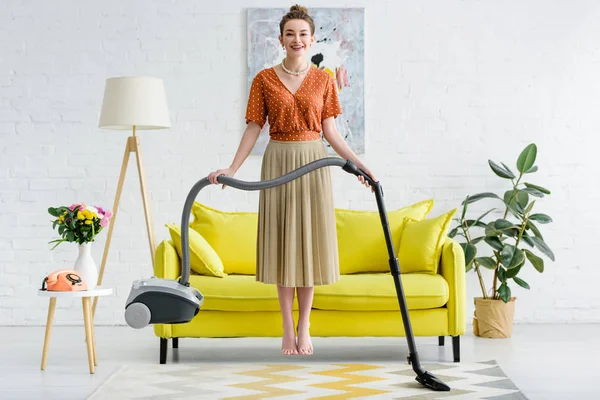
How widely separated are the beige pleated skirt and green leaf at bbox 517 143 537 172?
2.22 meters

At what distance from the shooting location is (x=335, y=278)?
3672 millimetres

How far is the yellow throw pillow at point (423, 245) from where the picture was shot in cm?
459

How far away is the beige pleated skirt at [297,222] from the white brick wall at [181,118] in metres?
2.15

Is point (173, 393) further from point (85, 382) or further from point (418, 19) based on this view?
point (418, 19)

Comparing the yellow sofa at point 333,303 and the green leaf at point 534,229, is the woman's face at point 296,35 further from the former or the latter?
the green leaf at point 534,229

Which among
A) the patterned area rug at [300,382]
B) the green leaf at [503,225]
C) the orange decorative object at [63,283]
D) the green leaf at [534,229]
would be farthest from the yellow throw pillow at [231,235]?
the green leaf at [534,229]

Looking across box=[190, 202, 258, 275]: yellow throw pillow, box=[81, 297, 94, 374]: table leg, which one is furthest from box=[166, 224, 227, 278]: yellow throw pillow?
box=[81, 297, 94, 374]: table leg

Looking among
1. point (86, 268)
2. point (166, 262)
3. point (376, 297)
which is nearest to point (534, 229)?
point (376, 297)

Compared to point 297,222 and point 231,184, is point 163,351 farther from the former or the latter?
point 231,184

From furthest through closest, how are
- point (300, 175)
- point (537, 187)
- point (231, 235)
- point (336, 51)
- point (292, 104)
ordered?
point (336, 51) < point (537, 187) < point (231, 235) < point (292, 104) < point (300, 175)

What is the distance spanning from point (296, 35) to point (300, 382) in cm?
159

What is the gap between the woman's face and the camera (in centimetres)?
345

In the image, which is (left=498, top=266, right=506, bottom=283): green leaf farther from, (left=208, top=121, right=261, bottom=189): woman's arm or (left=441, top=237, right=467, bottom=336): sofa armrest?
(left=208, top=121, right=261, bottom=189): woman's arm

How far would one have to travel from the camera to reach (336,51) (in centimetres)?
573
